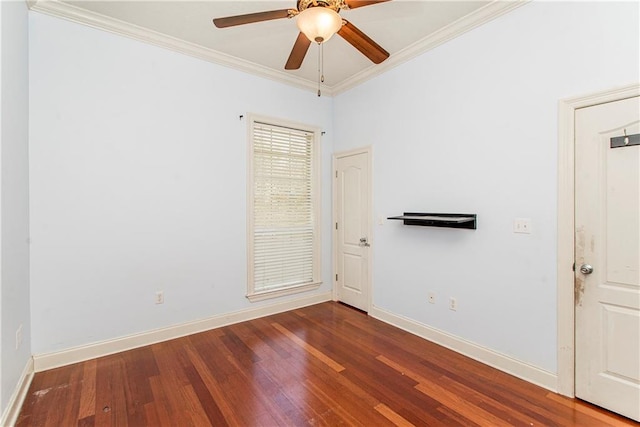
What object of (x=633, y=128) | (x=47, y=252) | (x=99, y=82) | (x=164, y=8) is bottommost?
(x=47, y=252)

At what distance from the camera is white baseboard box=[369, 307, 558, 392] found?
2312mm

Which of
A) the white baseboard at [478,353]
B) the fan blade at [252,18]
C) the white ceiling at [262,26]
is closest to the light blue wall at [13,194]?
the white ceiling at [262,26]

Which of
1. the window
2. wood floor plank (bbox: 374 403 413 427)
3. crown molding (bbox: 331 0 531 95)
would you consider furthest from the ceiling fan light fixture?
wood floor plank (bbox: 374 403 413 427)

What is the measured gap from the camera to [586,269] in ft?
6.98

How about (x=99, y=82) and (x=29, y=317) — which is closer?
(x=29, y=317)

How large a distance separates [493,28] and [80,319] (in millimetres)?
4517

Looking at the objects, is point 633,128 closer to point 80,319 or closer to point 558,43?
point 558,43

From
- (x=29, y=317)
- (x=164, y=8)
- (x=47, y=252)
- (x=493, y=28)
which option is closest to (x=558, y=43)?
(x=493, y=28)

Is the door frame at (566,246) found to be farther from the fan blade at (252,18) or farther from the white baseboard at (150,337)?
the white baseboard at (150,337)

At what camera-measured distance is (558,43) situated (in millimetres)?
2238

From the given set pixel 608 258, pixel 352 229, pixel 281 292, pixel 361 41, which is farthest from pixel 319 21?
pixel 281 292

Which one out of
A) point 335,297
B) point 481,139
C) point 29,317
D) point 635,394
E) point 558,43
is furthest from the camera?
point 335,297

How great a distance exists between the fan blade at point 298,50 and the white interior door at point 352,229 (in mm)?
1707

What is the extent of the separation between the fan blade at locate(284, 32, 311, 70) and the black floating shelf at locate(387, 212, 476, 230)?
1.83m
